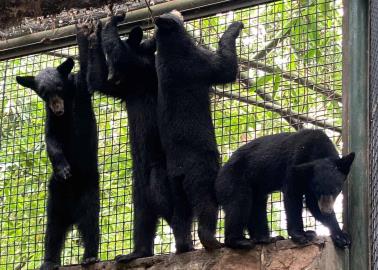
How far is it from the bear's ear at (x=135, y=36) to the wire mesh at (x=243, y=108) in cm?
75

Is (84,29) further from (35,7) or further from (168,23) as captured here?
(168,23)

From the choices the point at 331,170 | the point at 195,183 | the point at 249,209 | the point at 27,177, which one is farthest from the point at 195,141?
the point at 27,177

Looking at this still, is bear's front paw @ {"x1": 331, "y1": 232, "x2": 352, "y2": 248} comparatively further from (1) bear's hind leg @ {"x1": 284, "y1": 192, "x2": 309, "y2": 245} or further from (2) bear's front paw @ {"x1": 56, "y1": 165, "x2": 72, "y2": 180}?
(2) bear's front paw @ {"x1": 56, "y1": 165, "x2": 72, "y2": 180}

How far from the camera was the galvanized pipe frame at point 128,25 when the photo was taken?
895 cm

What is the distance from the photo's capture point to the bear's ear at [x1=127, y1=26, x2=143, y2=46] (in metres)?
8.87

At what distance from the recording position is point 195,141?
8.25 meters

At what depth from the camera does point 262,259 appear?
7559 millimetres

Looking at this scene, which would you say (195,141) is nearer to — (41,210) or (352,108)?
(352,108)

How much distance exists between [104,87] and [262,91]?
1.90 m

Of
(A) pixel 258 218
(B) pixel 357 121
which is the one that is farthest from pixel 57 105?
(B) pixel 357 121

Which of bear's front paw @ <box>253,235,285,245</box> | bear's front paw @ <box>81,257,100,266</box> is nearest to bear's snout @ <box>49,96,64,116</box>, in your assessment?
bear's front paw @ <box>81,257,100,266</box>

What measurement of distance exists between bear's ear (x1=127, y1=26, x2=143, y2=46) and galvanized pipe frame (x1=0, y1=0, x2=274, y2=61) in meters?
0.35

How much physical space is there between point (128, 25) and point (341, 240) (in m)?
3.64

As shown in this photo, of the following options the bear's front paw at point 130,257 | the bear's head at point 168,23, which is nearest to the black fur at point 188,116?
the bear's head at point 168,23
